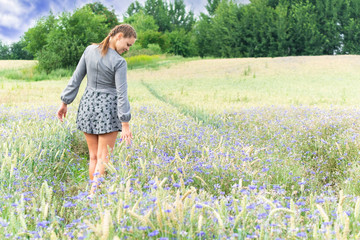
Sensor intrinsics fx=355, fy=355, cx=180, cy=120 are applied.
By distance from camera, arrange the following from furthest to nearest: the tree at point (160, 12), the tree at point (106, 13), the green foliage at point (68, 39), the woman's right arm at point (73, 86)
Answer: the tree at point (160, 12) < the tree at point (106, 13) < the green foliage at point (68, 39) < the woman's right arm at point (73, 86)

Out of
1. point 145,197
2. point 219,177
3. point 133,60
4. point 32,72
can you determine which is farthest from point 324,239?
point 133,60

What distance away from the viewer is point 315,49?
129 ft

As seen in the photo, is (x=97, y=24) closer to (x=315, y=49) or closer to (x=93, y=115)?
(x=315, y=49)

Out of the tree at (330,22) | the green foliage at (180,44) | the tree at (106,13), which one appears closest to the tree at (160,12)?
the green foliage at (180,44)

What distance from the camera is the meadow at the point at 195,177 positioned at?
212 cm

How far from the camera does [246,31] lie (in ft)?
142

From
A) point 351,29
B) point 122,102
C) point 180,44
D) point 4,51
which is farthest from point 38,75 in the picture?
point 4,51

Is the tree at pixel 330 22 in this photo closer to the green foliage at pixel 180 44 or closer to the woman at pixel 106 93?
the green foliage at pixel 180 44

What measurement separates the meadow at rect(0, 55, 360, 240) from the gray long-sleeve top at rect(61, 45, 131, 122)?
565mm

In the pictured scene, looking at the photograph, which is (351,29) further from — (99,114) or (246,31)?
(99,114)

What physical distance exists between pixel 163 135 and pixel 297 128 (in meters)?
2.81

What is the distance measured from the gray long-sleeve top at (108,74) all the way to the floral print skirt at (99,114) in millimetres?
82

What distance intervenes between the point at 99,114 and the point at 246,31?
41.7 meters

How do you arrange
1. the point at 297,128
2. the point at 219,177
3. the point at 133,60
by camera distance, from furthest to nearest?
the point at 133,60 → the point at 297,128 → the point at 219,177
